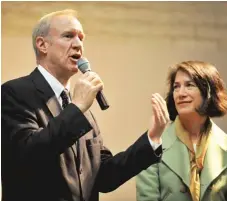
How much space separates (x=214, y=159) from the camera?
1555 millimetres

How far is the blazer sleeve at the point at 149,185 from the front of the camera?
151cm

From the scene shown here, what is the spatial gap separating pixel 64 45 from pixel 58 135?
34 cm

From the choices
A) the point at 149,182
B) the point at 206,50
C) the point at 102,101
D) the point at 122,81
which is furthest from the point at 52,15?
the point at 206,50

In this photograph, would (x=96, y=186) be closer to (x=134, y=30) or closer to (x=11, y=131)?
(x=11, y=131)

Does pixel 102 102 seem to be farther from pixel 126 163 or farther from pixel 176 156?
pixel 176 156

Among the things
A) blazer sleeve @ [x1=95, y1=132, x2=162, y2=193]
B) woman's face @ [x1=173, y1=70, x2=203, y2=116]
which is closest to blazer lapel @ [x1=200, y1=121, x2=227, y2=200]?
woman's face @ [x1=173, y1=70, x2=203, y2=116]

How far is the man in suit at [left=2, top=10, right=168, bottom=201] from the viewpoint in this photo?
1.02m

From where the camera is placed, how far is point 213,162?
5.07ft

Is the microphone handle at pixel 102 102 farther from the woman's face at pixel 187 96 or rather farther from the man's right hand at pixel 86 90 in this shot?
the woman's face at pixel 187 96

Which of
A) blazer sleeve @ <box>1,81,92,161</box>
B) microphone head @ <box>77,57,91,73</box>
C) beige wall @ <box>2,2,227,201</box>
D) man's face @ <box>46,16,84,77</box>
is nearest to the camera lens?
blazer sleeve @ <box>1,81,92,161</box>

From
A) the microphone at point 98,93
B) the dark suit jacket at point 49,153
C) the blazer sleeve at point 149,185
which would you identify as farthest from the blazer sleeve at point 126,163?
the blazer sleeve at point 149,185

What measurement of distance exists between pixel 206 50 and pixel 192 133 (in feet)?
2.04

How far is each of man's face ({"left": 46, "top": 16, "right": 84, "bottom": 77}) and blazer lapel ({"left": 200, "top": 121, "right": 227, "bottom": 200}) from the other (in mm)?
604

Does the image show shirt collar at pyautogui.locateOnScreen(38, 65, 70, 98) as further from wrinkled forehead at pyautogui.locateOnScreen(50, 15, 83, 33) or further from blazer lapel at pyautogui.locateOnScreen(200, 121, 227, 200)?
blazer lapel at pyautogui.locateOnScreen(200, 121, 227, 200)
